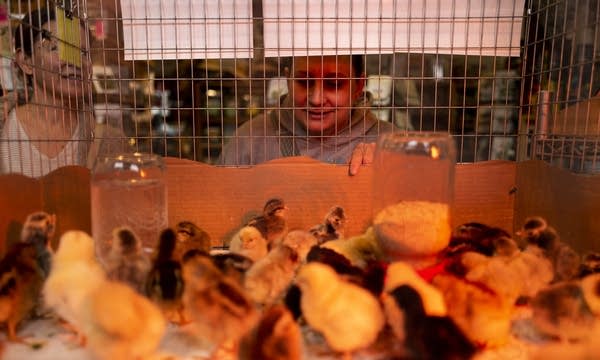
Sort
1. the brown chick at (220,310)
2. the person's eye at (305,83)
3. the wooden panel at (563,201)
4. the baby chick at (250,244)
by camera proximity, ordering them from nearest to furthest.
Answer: the brown chick at (220,310)
the wooden panel at (563,201)
the baby chick at (250,244)
the person's eye at (305,83)

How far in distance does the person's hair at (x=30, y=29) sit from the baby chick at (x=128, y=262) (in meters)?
0.72

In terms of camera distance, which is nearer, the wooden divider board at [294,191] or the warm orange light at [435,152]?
the warm orange light at [435,152]

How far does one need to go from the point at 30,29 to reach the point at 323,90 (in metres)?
1.15

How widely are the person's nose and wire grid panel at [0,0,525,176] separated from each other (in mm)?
15

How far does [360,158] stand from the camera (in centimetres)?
202

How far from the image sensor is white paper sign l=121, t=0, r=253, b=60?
1994mm

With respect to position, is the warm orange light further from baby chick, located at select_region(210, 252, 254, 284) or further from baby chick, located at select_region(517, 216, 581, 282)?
baby chick, located at select_region(210, 252, 254, 284)

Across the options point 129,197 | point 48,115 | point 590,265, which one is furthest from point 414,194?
point 48,115

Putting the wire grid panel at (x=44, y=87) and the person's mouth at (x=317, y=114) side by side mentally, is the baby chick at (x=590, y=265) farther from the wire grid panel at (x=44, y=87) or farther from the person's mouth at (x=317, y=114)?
the wire grid panel at (x=44, y=87)

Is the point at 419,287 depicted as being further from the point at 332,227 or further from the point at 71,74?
the point at 71,74

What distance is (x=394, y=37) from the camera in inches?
79.8

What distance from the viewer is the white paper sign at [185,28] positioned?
1994 millimetres

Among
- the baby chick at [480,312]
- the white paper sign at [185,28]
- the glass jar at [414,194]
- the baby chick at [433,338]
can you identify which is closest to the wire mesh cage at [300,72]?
the white paper sign at [185,28]

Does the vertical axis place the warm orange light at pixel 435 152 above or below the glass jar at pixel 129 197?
above
